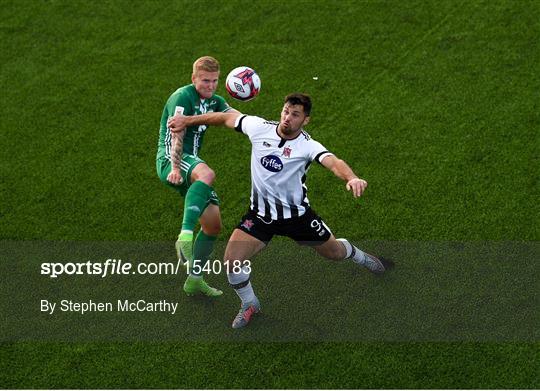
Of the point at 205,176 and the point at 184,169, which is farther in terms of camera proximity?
the point at 184,169

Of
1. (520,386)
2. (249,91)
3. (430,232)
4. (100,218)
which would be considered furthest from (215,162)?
(520,386)

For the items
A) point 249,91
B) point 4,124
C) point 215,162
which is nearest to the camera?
point 249,91

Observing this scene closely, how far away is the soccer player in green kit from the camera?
6.61m

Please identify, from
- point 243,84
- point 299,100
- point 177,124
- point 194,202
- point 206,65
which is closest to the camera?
point 299,100

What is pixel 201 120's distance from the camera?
22.3 feet

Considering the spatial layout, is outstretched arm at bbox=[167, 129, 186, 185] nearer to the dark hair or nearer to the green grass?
the dark hair

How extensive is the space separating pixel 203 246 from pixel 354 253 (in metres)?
1.52

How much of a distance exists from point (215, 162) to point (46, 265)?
239 centimetres

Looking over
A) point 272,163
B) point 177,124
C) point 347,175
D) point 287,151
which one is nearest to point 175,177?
point 177,124

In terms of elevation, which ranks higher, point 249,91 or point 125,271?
point 249,91

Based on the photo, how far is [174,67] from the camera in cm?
1081

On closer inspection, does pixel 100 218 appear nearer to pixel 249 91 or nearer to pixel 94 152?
pixel 94 152

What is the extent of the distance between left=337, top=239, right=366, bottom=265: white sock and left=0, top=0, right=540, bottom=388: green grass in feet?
1.09

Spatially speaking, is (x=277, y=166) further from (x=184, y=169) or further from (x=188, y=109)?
(x=188, y=109)
